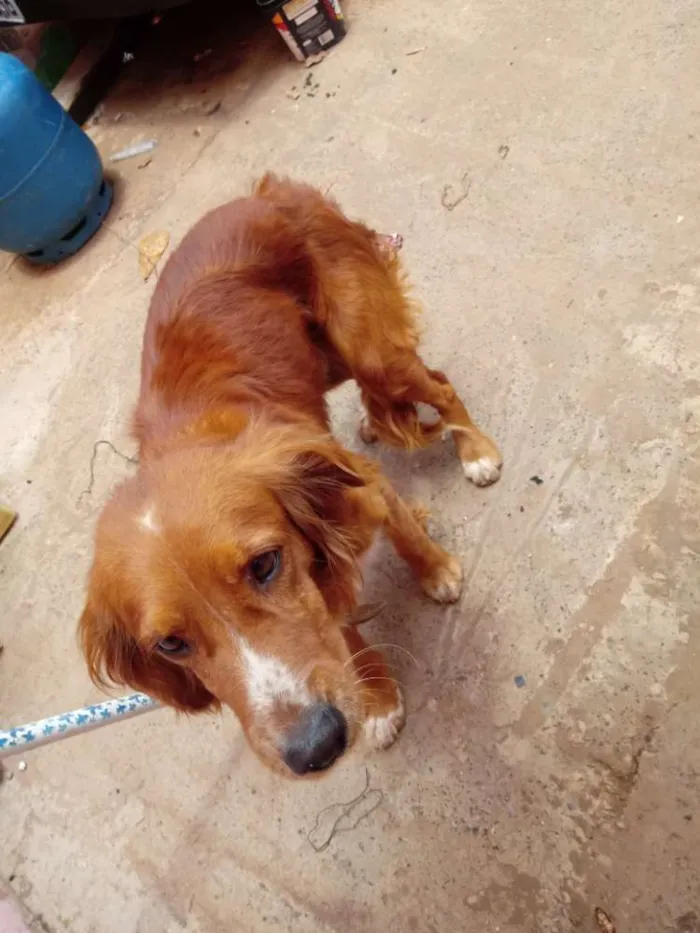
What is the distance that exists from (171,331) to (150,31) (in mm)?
4232

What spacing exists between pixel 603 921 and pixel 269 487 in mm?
1463

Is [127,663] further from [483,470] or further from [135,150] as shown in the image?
[135,150]

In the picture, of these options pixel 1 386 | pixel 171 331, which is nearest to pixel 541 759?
pixel 171 331

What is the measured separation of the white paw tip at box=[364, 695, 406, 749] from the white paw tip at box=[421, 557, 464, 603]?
1.30 feet

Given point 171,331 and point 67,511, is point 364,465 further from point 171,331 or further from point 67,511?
point 67,511

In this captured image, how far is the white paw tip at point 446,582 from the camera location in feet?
8.27

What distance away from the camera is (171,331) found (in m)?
2.28

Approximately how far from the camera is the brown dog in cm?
163

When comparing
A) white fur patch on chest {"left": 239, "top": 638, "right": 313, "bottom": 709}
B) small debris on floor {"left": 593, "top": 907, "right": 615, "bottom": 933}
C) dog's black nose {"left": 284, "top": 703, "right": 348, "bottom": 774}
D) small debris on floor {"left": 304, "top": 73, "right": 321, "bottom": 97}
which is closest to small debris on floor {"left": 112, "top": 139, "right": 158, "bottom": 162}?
small debris on floor {"left": 304, "top": 73, "right": 321, "bottom": 97}

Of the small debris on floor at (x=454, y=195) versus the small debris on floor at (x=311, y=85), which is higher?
the small debris on floor at (x=311, y=85)

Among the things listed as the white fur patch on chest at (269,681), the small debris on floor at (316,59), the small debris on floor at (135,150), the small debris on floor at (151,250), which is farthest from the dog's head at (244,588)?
the small debris on floor at (135,150)

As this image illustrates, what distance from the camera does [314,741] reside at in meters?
1.56

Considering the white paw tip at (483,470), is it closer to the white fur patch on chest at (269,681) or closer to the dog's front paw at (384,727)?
the dog's front paw at (384,727)

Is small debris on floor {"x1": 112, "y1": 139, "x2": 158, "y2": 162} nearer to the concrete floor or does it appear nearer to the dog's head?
the concrete floor
